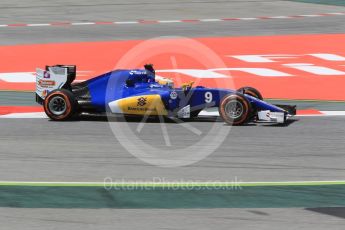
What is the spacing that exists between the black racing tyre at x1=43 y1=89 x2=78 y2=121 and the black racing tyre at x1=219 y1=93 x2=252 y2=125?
2.91 meters

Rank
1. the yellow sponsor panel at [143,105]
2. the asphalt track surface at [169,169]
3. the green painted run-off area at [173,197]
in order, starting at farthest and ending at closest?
the yellow sponsor panel at [143,105] < the green painted run-off area at [173,197] < the asphalt track surface at [169,169]

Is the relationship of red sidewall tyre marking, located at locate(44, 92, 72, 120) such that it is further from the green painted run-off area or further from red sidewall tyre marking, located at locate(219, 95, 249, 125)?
the green painted run-off area

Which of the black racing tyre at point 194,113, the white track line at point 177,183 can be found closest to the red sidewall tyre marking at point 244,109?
the black racing tyre at point 194,113

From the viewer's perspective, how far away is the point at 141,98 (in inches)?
619

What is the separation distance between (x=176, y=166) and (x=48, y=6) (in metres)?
24.2

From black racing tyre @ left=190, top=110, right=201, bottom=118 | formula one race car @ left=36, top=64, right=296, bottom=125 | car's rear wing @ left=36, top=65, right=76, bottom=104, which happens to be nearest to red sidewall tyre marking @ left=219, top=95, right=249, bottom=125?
formula one race car @ left=36, top=64, right=296, bottom=125

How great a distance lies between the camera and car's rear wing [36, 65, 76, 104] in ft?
53.9

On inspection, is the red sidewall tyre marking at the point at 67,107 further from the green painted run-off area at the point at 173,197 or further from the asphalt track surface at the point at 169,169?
the green painted run-off area at the point at 173,197

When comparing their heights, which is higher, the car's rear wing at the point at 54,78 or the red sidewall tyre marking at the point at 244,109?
the car's rear wing at the point at 54,78

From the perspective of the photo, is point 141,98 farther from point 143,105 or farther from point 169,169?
point 169,169

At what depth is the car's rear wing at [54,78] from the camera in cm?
1644

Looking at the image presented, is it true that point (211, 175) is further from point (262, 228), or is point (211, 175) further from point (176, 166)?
point (262, 228)

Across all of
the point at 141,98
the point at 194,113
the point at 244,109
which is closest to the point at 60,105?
the point at 141,98

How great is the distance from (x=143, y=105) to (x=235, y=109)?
1746 millimetres
